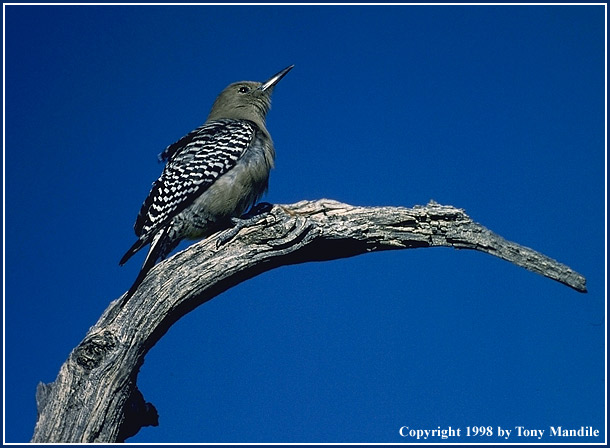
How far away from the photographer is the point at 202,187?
7.06m

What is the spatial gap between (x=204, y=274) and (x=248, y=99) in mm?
3593

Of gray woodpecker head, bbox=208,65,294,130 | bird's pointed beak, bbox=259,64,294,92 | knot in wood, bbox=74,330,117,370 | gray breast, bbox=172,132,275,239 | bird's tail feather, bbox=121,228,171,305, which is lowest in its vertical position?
knot in wood, bbox=74,330,117,370

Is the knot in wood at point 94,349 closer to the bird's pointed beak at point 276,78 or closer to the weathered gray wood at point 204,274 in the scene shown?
the weathered gray wood at point 204,274

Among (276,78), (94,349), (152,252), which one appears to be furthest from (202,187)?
(276,78)

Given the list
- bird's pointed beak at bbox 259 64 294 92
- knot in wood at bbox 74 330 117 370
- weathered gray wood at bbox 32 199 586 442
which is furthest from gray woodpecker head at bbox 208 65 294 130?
knot in wood at bbox 74 330 117 370

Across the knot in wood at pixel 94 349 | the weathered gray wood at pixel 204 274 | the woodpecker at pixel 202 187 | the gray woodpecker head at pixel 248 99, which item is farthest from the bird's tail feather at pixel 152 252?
the gray woodpecker head at pixel 248 99

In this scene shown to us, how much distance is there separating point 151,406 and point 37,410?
1048 millimetres

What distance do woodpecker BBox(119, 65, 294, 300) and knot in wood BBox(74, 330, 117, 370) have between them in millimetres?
1028

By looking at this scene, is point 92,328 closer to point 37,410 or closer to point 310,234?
point 37,410

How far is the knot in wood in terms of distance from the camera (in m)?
5.68

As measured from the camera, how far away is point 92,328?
5941mm

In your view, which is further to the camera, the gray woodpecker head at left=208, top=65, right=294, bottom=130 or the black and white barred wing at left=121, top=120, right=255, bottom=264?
the gray woodpecker head at left=208, top=65, right=294, bottom=130

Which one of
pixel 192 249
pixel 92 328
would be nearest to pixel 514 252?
pixel 192 249

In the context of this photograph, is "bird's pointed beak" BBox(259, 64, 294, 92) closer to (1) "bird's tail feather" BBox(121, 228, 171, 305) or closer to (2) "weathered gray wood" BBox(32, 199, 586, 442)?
(1) "bird's tail feather" BBox(121, 228, 171, 305)
